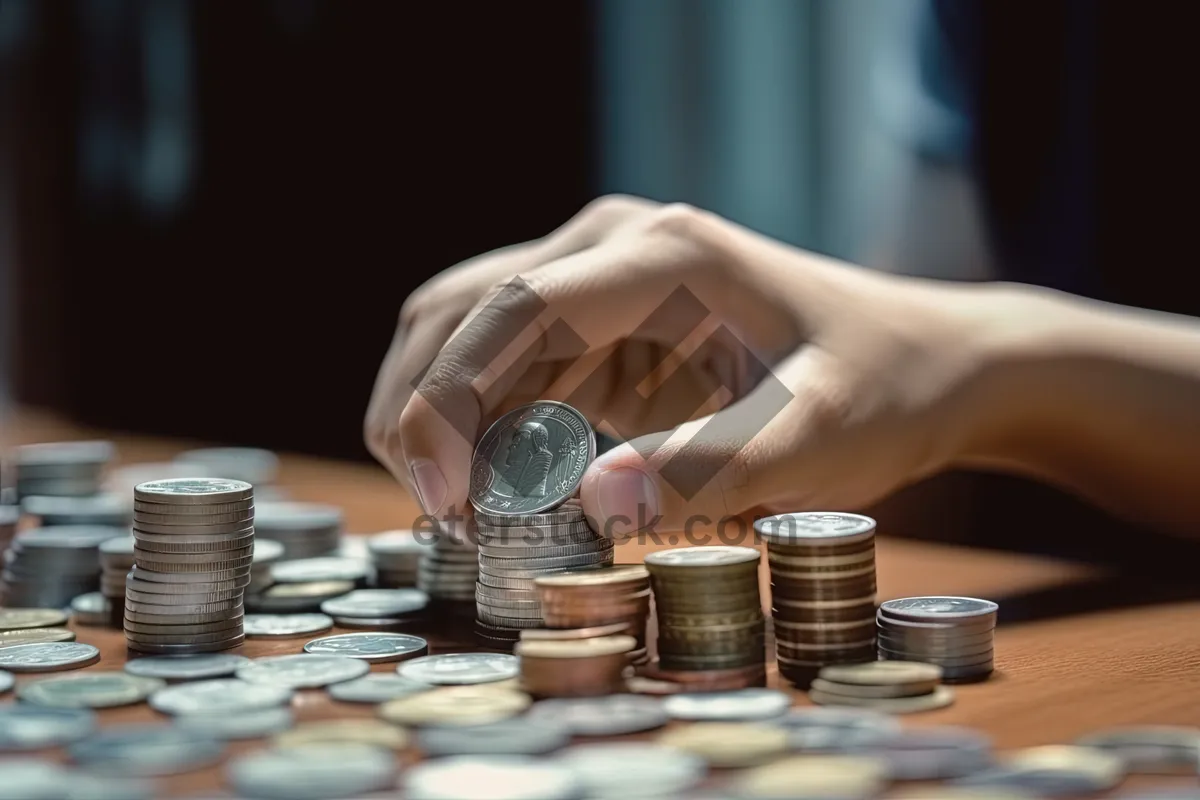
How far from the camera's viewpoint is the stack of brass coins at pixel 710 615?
1204mm

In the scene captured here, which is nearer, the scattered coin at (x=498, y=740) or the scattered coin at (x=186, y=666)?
the scattered coin at (x=498, y=740)

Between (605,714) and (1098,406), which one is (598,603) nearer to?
(605,714)

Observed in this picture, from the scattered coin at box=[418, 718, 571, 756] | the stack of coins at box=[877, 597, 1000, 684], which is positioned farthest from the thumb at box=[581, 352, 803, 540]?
the scattered coin at box=[418, 718, 571, 756]

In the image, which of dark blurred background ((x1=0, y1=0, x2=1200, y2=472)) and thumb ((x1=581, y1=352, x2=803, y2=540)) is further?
dark blurred background ((x1=0, y1=0, x2=1200, y2=472))

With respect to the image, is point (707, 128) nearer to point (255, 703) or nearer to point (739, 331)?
point (739, 331)

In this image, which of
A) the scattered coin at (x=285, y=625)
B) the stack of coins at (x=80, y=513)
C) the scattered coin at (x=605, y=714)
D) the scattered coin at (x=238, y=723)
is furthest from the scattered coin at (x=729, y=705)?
the stack of coins at (x=80, y=513)

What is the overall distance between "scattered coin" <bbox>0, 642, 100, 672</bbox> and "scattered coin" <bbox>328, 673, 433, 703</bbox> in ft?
1.05

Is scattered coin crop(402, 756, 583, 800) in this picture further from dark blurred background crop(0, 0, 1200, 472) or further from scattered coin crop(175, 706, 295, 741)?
dark blurred background crop(0, 0, 1200, 472)

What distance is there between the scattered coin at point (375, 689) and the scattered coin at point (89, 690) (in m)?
0.18

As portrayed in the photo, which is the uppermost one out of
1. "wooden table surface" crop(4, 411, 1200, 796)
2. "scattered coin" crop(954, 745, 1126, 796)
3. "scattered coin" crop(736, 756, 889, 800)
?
"scattered coin" crop(736, 756, 889, 800)

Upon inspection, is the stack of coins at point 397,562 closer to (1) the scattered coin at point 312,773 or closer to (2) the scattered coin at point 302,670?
(2) the scattered coin at point 302,670

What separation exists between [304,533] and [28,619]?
469 mm

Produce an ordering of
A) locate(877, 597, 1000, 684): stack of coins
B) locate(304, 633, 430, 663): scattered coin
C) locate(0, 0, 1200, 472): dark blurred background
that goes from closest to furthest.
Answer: locate(877, 597, 1000, 684): stack of coins → locate(304, 633, 430, 663): scattered coin → locate(0, 0, 1200, 472): dark blurred background

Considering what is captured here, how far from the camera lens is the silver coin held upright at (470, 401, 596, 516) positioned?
1418mm
